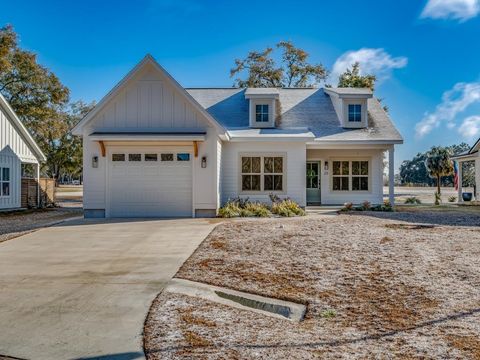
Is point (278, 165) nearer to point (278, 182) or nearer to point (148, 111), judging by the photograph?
point (278, 182)

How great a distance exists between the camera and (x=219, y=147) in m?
14.6

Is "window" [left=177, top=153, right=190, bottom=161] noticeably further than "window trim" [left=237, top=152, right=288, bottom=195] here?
No

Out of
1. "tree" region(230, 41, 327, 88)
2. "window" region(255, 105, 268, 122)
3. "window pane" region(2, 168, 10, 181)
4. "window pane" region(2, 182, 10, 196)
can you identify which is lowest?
"window pane" region(2, 182, 10, 196)

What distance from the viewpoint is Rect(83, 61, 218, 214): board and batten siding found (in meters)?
13.5

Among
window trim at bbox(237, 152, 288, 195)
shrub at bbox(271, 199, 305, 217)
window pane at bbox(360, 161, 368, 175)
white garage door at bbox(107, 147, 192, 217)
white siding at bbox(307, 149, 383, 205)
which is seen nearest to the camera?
white garage door at bbox(107, 147, 192, 217)

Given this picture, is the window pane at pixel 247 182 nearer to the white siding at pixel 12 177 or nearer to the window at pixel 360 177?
the window at pixel 360 177

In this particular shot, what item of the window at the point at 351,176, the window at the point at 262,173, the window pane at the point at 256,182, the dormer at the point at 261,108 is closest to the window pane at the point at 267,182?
the window at the point at 262,173

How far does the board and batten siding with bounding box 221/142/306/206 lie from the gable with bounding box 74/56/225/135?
254cm

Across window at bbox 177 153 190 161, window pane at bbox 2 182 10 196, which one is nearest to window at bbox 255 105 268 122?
window at bbox 177 153 190 161

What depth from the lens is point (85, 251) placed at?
7.93 m

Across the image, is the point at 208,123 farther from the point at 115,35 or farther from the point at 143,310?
the point at 143,310

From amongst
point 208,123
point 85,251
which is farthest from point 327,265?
point 208,123

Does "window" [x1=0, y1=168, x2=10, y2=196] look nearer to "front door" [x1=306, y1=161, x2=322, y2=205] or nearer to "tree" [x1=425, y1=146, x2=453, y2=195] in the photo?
"front door" [x1=306, y1=161, x2=322, y2=205]

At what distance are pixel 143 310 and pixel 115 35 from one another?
53.7 ft
